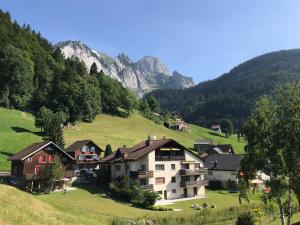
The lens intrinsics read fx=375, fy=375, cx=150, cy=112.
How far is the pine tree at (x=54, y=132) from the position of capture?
90.8 metres

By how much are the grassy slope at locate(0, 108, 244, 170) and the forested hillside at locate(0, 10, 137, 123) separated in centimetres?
537

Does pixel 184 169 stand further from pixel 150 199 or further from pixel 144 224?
pixel 144 224

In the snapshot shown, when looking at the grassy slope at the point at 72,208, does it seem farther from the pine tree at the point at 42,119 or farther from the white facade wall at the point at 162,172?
the pine tree at the point at 42,119

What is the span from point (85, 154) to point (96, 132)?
32.4m

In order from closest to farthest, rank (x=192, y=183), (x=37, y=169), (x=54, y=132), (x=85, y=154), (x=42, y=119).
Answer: (x=37, y=169)
(x=192, y=183)
(x=85, y=154)
(x=54, y=132)
(x=42, y=119)

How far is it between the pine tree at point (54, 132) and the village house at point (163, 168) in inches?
754

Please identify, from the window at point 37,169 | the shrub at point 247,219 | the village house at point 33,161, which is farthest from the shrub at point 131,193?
the shrub at point 247,219

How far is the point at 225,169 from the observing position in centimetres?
8631

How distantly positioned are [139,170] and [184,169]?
9595 mm

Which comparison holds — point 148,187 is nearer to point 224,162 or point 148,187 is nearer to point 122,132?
point 224,162

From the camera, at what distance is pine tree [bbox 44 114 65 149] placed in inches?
3575

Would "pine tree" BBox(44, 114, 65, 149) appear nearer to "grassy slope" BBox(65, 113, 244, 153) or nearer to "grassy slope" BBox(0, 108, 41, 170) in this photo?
"grassy slope" BBox(0, 108, 41, 170)

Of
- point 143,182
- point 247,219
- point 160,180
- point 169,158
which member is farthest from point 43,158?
point 247,219

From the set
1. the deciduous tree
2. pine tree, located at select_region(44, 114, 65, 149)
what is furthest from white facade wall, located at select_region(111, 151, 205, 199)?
the deciduous tree
